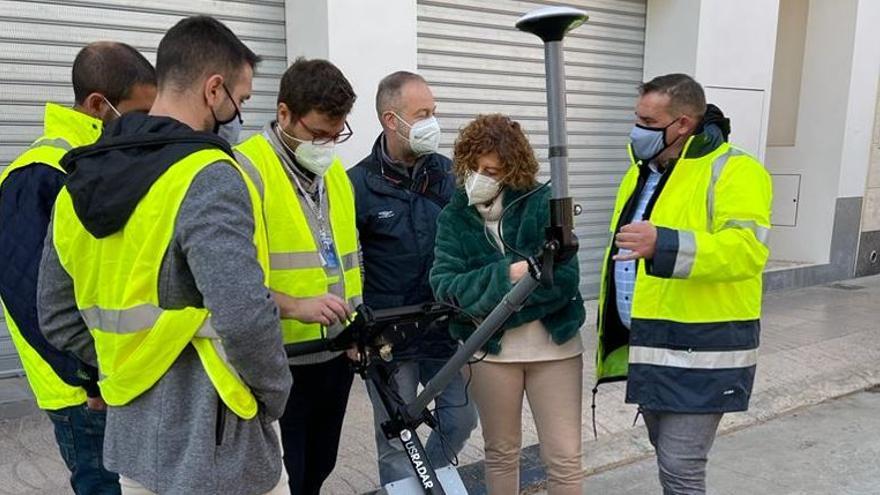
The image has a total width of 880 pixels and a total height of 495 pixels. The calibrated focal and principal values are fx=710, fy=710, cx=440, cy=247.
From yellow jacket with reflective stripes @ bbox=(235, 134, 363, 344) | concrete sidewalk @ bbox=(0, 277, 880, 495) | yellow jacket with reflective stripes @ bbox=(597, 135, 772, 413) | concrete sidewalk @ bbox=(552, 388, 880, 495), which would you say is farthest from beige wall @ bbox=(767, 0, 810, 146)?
yellow jacket with reflective stripes @ bbox=(235, 134, 363, 344)

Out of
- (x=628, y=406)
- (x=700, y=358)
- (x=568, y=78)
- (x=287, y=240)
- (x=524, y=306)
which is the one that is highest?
(x=568, y=78)

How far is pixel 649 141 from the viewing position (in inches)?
103

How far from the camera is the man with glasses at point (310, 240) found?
2262mm

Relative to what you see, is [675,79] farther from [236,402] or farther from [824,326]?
[824,326]

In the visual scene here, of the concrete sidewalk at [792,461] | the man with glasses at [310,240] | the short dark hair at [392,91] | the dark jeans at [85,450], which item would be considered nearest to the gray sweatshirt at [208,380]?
the man with glasses at [310,240]

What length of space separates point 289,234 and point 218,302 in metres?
0.74

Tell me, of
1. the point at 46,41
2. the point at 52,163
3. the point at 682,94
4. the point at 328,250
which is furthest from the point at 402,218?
the point at 46,41

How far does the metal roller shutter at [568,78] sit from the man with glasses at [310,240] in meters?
3.46

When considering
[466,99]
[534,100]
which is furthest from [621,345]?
[534,100]

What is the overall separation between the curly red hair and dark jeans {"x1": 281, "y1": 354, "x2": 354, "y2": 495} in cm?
85

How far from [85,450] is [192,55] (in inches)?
53.3

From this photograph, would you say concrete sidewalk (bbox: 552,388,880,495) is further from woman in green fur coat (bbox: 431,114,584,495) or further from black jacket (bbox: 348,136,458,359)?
black jacket (bbox: 348,136,458,359)

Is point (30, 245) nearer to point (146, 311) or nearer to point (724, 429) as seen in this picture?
point (146, 311)

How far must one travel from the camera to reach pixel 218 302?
155 cm
